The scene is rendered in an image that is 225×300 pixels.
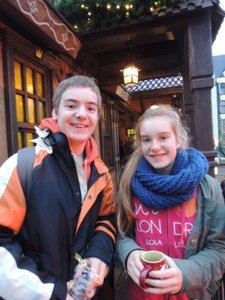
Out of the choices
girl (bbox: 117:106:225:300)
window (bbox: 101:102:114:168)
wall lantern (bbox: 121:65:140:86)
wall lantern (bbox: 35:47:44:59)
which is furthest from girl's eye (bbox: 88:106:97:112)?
window (bbox: 101:102:114:168)

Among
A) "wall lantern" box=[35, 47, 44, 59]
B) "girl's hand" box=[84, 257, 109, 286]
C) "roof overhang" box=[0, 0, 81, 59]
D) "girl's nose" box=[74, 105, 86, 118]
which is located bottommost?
"girl's hand" box=[84, 257, 109, 286]

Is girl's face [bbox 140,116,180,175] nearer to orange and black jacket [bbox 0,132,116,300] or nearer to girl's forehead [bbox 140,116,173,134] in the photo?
girl's forehead [bbox 140,116,173,134]

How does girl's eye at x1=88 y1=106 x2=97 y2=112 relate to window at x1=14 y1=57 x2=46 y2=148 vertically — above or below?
below

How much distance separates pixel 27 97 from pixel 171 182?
2393mm

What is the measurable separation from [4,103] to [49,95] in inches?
39.8

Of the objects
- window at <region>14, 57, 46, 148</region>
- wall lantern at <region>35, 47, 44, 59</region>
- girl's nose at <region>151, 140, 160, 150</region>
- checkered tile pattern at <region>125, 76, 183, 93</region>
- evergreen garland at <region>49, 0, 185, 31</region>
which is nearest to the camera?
girl's nose at <region>151, 140, 160, 150</region>

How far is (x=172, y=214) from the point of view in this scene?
4.68ft

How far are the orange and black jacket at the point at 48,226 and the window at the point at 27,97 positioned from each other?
1.84 meters

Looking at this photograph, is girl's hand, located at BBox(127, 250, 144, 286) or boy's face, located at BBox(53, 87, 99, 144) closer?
girl's hand, located at BBox(127, 250, 144, 286)

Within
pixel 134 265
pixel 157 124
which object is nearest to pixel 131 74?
pixel 157 124

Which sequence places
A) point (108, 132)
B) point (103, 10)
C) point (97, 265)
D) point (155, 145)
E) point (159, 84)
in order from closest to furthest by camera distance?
point (97, 265) → point (155, 145) → point (103, 10) → point (108, 132) → point (159, 84)

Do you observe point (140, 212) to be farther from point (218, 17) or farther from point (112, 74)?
point (112, 74)

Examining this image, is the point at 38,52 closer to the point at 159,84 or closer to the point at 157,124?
the point at 157,124

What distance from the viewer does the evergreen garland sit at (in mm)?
3334
